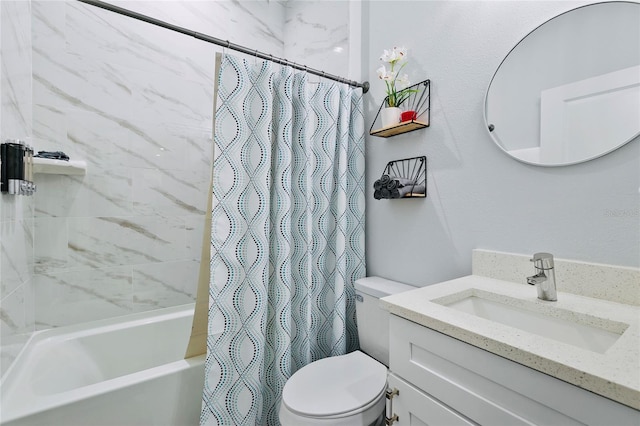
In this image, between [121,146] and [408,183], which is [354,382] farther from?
[121,146]

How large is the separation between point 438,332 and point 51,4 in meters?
2.60

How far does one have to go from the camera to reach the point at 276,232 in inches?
57.8

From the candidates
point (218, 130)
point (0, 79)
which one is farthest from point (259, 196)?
point (0, 79)

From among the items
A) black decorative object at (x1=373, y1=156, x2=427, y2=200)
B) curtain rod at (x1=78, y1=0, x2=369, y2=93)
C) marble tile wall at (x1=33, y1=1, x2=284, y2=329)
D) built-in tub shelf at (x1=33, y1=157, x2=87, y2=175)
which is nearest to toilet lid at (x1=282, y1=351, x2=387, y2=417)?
black decorative object at (x1=373, y1=156, x2=427, y2=200)

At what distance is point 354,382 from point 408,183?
958mm

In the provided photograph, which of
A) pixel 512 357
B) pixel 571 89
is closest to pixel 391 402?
pixel 512 357

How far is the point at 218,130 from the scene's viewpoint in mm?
1311

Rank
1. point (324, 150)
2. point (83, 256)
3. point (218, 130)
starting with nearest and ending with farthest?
point (218, 130) → point (324, 150) → point (83, 256)

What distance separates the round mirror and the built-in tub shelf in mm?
2099

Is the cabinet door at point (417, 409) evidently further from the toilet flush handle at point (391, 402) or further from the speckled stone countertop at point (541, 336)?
the speckled stone countertop at point (541, 336)

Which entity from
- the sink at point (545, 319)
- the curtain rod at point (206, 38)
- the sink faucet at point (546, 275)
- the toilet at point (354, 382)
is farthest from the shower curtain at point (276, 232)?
the sink faucet at point (546, 275)

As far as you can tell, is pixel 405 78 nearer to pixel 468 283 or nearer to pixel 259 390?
pixel 468 283

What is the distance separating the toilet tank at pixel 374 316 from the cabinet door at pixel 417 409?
1.73ft

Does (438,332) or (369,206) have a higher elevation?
(369,206)
